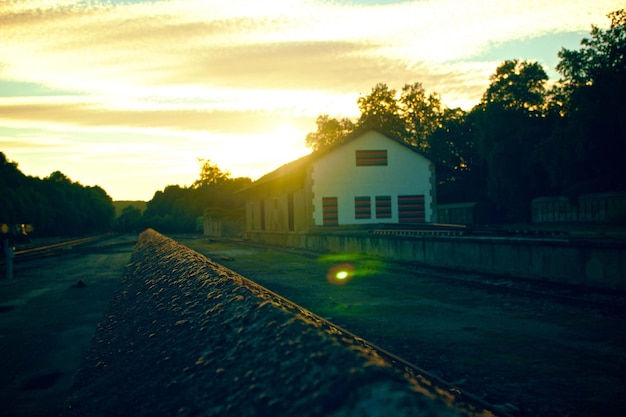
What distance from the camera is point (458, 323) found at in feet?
27.1

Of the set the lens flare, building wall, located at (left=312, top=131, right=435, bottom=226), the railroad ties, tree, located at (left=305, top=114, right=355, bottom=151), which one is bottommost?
the lens flare

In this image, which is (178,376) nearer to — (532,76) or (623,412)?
(623,412)

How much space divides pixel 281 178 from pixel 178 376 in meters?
38.4

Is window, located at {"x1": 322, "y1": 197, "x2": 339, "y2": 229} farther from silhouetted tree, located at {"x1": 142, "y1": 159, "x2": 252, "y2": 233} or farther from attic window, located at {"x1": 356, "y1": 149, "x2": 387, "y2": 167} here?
silhouetted tree, located at {"x1": 142, "y1": 159, "x2": 252, "y2": 233}

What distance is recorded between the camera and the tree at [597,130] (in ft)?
143

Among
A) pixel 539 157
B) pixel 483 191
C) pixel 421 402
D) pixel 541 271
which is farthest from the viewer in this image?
pixel 483 191

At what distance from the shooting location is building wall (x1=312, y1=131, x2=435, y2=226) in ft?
113

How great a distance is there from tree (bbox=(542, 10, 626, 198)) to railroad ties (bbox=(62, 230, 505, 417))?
147 feet

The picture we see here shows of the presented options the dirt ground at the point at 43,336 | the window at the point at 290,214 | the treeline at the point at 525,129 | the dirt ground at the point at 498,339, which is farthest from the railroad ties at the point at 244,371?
the treeline at the point at 525,129

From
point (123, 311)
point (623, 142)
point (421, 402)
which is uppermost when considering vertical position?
point (623, 142)

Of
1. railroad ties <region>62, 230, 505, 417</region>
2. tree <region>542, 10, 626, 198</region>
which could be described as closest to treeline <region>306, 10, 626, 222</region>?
tree <region>542, 10, 626, 198</region>

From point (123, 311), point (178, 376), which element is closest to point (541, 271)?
point (123, 311)

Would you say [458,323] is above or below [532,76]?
below

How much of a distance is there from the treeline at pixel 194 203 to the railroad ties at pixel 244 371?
103m
